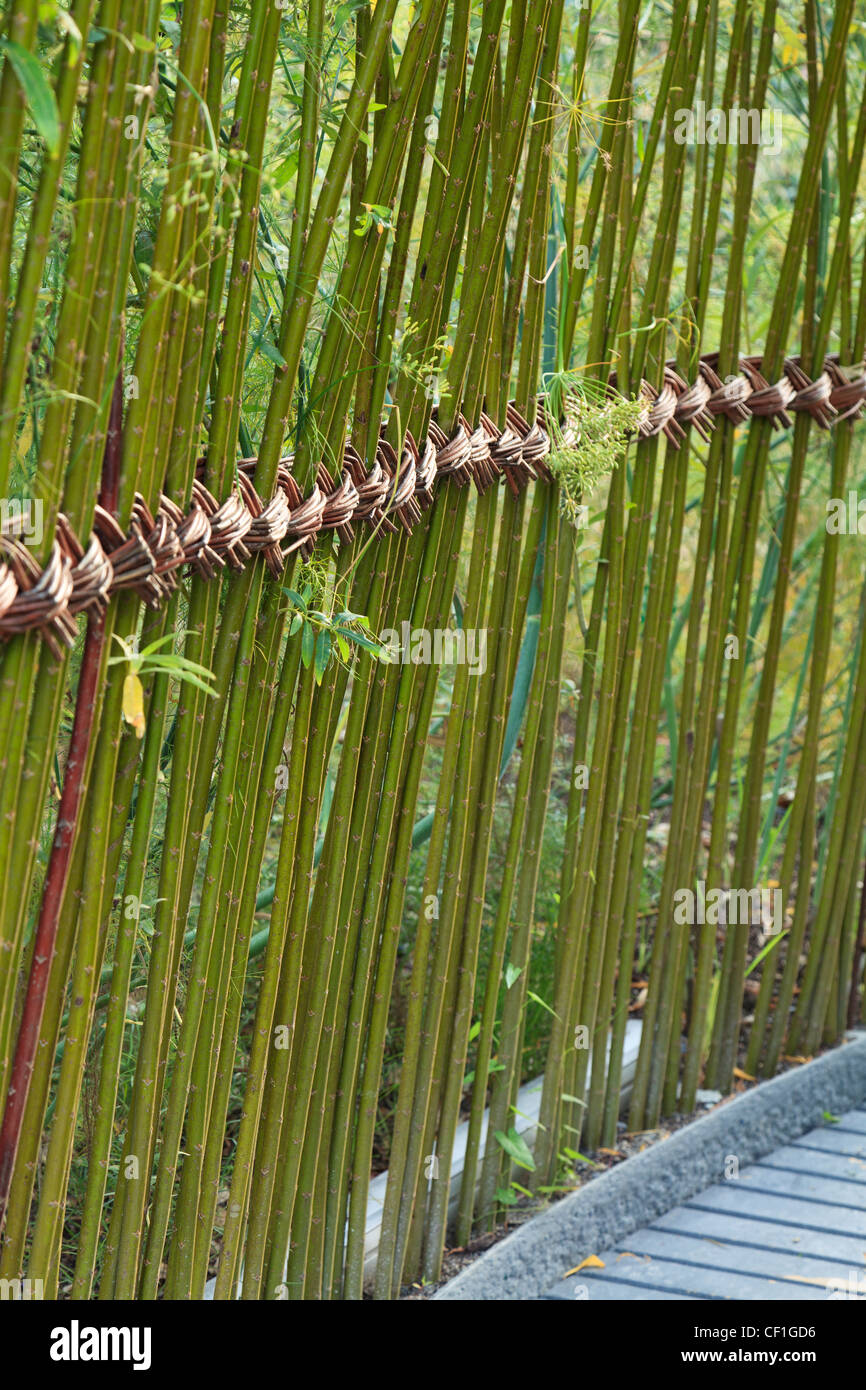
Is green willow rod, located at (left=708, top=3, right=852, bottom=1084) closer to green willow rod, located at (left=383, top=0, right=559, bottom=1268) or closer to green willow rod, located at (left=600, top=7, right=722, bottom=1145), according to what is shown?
A: green willow rod, located at (left=600, top=7, right=722, bottom=1145)

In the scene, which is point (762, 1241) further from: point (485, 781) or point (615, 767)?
point (485, 781)

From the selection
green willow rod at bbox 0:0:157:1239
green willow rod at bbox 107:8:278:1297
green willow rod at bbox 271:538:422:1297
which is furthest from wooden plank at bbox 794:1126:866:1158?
green willow rod at bbox 0:0:157:1239

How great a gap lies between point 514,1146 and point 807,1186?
1.91 ft

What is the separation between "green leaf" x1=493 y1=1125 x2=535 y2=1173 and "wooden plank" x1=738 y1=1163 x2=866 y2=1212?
49cm

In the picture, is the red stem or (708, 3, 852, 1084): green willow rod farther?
(708, 3, 852, 1084): green willow rod

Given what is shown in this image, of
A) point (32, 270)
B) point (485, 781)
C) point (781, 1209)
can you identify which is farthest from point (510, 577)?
point (781, 1209)

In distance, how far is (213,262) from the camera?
103cm

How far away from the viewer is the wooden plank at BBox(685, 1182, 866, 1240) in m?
1.86

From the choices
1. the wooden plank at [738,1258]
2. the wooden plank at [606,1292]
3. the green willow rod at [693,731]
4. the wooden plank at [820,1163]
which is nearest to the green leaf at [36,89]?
the green willow rod at [693,731]

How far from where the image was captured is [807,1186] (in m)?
1.99

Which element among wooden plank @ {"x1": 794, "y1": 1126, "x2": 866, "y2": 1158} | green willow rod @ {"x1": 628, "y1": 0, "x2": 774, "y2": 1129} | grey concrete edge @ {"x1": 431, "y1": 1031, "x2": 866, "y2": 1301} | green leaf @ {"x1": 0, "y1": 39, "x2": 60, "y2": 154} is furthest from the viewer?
wooden plank @ {"x1": 794, "y1": 1126, "x2": 866, "y2": 1158}

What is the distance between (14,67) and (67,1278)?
132 centimetres

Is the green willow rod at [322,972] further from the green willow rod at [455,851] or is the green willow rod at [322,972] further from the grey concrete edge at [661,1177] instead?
the grey concrete edge at [661,1177]
